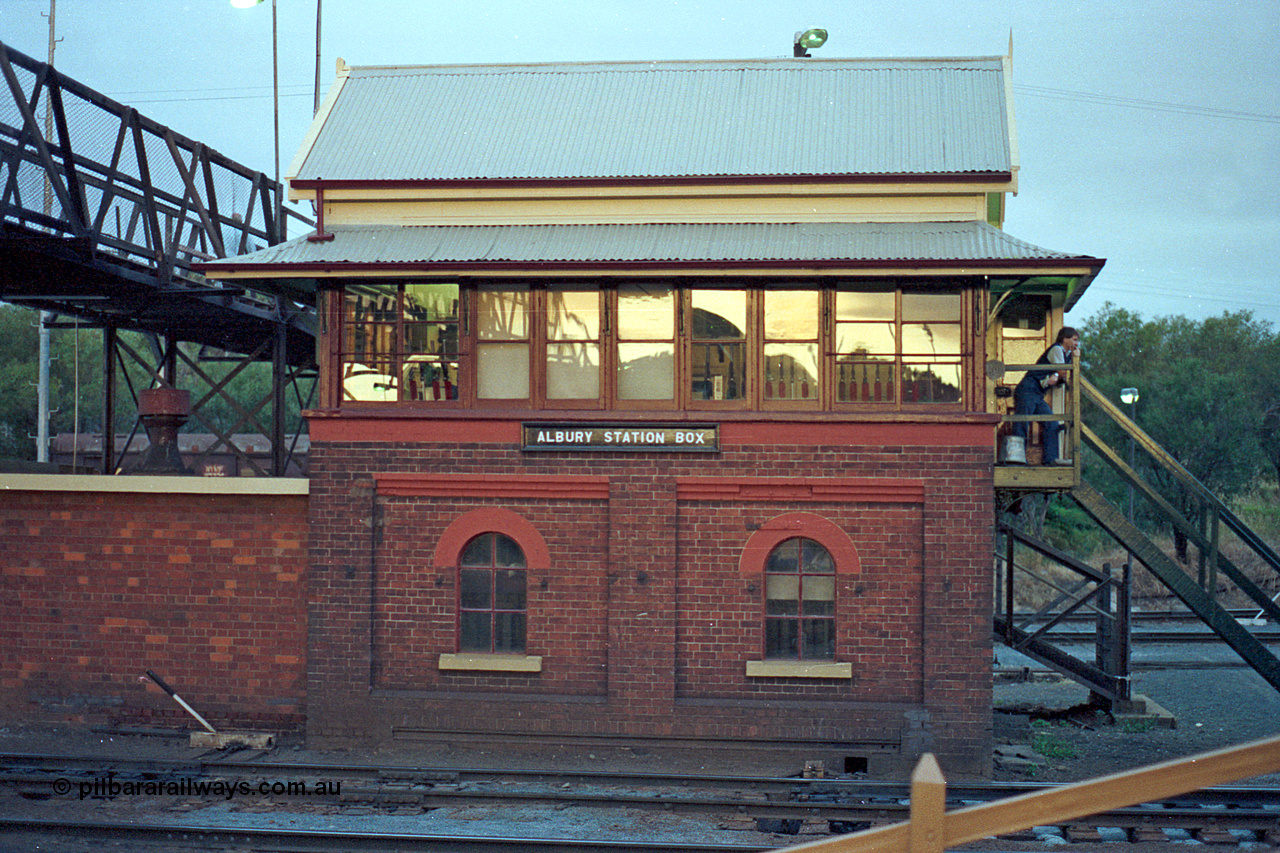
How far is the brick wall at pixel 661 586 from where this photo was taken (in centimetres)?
1224

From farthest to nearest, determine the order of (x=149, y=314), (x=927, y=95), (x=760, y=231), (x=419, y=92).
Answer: (x=149, y=314), (x=419, y=92), (x=927, y=95), (x=760, y=231)

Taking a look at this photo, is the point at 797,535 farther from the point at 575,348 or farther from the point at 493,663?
the point at 493,663

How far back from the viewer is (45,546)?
13.7 metres

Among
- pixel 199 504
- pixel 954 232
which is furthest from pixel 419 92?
pixel 954 232

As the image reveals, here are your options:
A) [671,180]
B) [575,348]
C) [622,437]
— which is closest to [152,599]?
[575,348]

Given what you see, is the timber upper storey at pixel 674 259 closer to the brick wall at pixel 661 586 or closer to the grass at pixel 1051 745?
the brick wall at pixel 661 586

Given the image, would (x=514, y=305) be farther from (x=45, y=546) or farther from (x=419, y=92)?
(x=45, y=546)

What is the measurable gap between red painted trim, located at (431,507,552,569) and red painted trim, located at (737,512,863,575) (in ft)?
7.99

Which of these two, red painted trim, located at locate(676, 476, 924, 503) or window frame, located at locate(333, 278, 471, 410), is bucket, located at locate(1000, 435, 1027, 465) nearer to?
red painted trim, located at locate(676, 476, 924, 503)

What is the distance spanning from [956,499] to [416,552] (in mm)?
6509

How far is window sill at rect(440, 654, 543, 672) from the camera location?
1266 centimetres

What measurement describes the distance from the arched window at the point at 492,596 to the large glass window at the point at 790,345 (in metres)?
3.76

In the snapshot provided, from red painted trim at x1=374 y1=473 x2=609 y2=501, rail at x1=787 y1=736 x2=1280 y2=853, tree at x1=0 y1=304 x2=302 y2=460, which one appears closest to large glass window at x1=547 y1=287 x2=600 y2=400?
red painted trim at x1=374 y1=473 x2=609 y2=501

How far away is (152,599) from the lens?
13.5 meters
